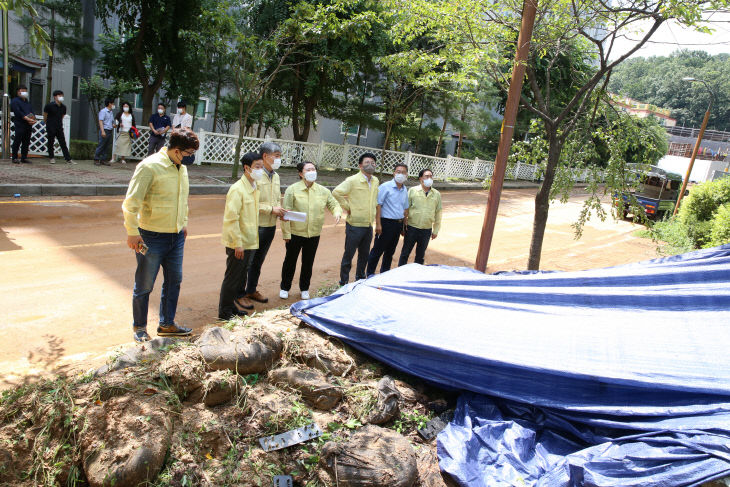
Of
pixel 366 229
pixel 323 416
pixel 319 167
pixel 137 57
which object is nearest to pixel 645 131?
pixel 366 229

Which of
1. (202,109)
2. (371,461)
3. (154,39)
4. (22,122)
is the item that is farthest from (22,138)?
(202,109)

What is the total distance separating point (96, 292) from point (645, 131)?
23.4 ft

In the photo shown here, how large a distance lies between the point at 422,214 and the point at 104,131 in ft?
31.7

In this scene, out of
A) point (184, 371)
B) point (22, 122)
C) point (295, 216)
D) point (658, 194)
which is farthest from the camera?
point (658, 194)

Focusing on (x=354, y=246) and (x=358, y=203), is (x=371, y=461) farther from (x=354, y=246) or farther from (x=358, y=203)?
(x=358, y=203)

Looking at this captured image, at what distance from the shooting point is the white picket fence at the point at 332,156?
53.0ft

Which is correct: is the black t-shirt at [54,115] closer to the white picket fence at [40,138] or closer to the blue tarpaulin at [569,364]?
the white picket fence at [40,138]

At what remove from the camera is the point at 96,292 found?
5492 millimetres

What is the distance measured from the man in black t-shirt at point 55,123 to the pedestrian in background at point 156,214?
30.4 feet

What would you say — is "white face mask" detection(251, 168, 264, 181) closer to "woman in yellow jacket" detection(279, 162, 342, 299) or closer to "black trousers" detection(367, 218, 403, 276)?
"woman in yellow jacket" detection(279, 162, 342, 299)

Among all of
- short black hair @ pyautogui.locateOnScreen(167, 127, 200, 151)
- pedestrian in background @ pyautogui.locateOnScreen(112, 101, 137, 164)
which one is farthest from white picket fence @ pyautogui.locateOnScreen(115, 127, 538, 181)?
short black hair @ pyautogui.locateOnScreen(167, 127, 200, 151)

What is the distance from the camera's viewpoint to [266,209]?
5.39 meters

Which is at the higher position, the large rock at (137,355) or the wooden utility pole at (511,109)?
the wooden utility pole at (511,109)

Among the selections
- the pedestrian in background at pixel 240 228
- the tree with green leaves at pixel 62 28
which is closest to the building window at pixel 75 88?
the tree with green leaves at pixel 62 28
